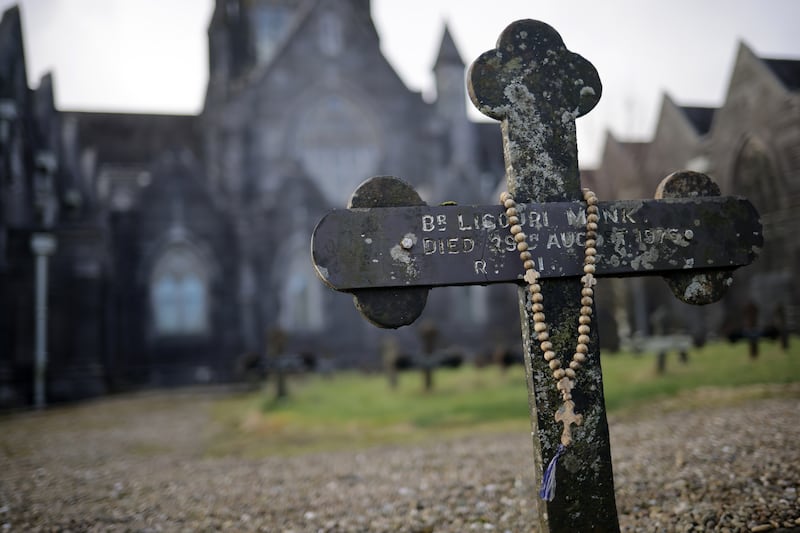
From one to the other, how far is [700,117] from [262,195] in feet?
61.0

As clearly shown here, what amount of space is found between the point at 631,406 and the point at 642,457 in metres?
4.02

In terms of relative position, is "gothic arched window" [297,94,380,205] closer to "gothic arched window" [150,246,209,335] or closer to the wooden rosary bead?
"gothic arched window" [150,246,209,335]

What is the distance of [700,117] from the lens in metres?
25.9

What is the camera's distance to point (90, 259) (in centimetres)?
1883

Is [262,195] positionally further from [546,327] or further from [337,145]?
[546,327]

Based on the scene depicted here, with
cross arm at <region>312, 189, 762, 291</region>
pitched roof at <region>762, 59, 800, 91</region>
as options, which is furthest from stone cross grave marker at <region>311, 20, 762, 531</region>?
pitched roof at <region>762, 59, 800, 91</region>

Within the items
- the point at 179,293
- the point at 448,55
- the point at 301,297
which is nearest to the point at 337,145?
the point at 448,55

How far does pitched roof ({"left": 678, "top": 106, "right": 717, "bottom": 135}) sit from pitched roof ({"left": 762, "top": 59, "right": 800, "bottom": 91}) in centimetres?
480

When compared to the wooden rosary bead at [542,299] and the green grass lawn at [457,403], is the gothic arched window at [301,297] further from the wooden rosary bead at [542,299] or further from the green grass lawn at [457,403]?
the wooden rosary bead at [542,299]

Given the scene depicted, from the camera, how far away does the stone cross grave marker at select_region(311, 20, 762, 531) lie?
3305 mm

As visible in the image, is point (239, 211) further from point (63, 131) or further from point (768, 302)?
point (768, 302)

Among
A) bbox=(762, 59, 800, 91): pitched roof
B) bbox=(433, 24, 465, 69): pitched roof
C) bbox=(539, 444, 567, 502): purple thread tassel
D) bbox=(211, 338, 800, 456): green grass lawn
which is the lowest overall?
bbox=(211, 338, 800, 456): green grass lawn

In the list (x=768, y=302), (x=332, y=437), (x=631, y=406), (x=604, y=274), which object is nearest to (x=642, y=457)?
(x=604, y=274)

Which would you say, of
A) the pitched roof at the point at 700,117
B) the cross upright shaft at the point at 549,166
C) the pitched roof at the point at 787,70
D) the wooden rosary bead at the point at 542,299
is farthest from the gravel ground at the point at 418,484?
the pitched roof at the point at 700,117
